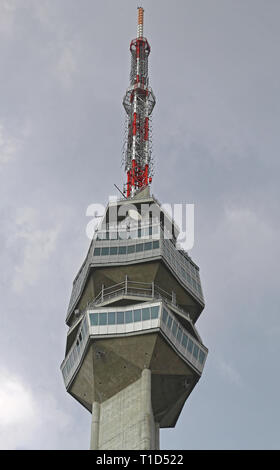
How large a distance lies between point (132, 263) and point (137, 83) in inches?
1564

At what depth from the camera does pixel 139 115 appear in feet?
364

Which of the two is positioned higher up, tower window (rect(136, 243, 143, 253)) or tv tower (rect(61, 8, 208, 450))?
tower window (rect(136, 243, 143, 253))

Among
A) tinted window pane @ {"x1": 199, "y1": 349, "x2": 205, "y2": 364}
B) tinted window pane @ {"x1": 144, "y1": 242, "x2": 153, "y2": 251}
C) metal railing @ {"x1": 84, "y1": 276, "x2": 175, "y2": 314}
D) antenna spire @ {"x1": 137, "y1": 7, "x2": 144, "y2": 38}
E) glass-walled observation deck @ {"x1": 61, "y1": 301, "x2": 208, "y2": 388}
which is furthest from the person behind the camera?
antenna spire @ {"x1": 137, "y1": 7, "x2": 144, "y2": 38}

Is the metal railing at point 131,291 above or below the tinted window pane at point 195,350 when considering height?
above

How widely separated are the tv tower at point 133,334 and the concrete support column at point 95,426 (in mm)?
105

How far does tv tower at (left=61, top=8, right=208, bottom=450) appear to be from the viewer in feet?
247

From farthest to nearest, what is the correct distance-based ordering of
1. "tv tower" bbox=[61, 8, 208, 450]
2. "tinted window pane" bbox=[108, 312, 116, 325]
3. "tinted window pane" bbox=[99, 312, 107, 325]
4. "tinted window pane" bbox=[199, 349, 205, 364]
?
"tinted window pane" bbox=[199, 349, 205, 364]
"tinted window pane" bbox=[99, 312, 107, 325]
"tinted window pane" bbox=[108, 312, 116, 325]
"tv tower" bbox=[61, 8, 208, 450]

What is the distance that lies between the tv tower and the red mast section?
38.4 ft

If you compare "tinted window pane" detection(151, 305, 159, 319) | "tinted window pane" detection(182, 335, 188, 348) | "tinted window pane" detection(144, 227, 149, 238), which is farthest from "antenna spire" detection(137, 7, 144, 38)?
"tinted window pane" detection(182, 335, 188, 348)

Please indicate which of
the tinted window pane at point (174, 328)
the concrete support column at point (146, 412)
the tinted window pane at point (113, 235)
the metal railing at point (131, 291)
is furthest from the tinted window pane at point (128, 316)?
the tinted window pane at point (113, 235)

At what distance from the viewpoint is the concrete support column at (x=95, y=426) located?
75.6 m

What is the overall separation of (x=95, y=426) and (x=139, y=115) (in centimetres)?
5162

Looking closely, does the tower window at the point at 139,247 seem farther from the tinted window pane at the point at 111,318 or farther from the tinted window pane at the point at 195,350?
the tinted window pane at the point at 195,350

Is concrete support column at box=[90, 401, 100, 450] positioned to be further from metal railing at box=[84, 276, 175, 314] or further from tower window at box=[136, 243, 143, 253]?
tower window at box=[136, 243, 143, 253]
